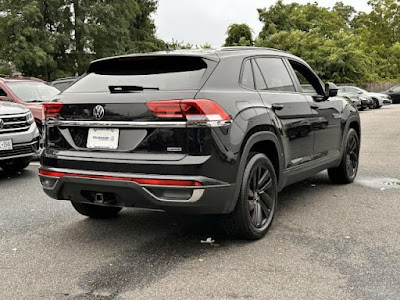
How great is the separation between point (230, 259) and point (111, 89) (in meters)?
1.68

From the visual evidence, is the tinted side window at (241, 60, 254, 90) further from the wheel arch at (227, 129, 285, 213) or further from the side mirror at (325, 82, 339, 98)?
the side mirror at (325, 82, 339, 98)

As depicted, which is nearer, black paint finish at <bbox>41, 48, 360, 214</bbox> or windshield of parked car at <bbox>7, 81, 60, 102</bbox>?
black paint finish at <bbox>41, 48, 360, 214</bbox>

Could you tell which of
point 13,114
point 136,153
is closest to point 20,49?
point 13,114

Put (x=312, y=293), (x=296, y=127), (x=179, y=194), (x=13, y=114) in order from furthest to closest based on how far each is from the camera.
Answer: (x=13, y=114), (x=296, y=127), (x=179, y=194), (x=312, y=293)

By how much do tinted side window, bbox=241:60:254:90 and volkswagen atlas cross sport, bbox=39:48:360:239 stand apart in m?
0.01

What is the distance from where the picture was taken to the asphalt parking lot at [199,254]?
3.31 meters

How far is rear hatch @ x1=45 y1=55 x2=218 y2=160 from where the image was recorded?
3.73m

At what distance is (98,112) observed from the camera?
3971mm

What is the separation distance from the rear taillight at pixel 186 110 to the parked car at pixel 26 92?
6.81 meters

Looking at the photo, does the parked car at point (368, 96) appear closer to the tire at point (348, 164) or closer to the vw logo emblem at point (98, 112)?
the tire at point (348, 164)

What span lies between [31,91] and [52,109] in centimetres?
714

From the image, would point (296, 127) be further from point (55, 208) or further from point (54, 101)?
point (55, 208)

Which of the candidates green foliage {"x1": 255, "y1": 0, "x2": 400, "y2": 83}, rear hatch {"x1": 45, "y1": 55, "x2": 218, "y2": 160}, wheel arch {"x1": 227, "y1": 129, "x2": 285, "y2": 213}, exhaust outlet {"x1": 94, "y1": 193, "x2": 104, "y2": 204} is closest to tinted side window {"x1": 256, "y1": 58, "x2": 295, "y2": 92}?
wheel arch {"x1": 227, "y1": 129, "x2": 285, "y2": 213}

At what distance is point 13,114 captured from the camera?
7.29 m
